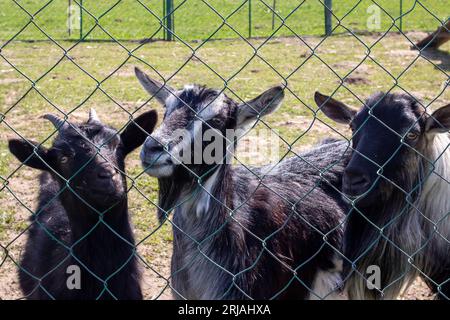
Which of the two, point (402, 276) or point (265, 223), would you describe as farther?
point (265, 223)

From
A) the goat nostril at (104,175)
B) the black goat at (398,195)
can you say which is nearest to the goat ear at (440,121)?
the black goat at (398,195)

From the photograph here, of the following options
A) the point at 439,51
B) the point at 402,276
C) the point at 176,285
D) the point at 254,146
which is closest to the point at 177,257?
the point at 176,285

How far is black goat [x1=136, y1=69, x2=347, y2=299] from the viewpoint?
12.9 feet

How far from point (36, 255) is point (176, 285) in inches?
46.2

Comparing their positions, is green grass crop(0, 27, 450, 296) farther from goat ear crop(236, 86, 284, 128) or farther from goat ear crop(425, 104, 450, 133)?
goat ear crop(425, 104, 450, 133)

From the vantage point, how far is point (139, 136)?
15.4ft

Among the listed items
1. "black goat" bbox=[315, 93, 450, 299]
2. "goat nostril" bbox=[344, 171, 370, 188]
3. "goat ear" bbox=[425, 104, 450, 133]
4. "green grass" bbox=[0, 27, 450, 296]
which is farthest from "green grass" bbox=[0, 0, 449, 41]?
"goat nostril" bbox=[344, 171, 370, 188]

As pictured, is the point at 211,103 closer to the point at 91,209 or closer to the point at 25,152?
the point at 91,209

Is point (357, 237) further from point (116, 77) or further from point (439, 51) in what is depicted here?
point (439, 51)

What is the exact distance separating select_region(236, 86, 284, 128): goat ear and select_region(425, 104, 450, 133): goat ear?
909 mm

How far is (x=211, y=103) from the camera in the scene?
4.12m

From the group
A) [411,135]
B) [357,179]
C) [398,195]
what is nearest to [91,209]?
[357,179]

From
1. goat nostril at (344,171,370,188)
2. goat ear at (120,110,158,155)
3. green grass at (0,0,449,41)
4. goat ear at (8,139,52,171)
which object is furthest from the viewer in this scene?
green grass at (0,0,449,41)

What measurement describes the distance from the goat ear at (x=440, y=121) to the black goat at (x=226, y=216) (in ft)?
1.80
